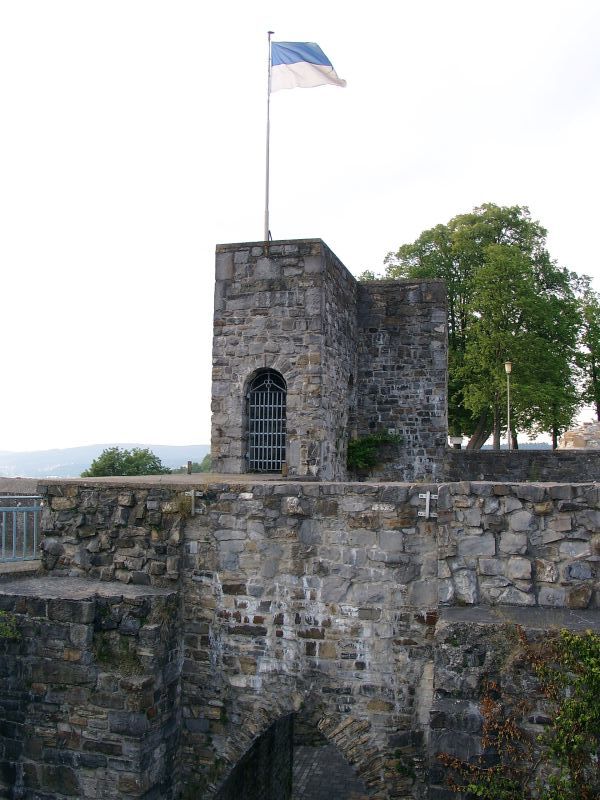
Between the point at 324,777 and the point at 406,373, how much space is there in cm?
799

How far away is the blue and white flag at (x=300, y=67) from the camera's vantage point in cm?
1432

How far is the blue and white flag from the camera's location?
1432cm

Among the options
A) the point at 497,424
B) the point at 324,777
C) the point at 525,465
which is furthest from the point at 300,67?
the point at 497,424

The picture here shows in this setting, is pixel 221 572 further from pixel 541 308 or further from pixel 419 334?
pixel 541 308

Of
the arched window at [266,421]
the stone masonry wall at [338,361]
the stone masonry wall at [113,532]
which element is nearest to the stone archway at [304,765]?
the stone masonry wall at [113,532]

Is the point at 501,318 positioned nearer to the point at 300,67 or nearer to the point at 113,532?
the point at 300,67

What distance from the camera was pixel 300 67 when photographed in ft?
47.1

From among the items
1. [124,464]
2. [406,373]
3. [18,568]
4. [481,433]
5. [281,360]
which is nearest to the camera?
[18,568]

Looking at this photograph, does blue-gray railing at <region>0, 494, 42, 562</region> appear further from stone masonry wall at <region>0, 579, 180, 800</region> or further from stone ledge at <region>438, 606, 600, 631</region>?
stone ledge at <region>438, 606, 600, 631</region>

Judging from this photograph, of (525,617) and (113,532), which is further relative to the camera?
(113,532)

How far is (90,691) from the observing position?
21.8 feet

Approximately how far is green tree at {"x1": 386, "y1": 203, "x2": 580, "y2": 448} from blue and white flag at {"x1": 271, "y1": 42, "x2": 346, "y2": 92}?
45.4 feet

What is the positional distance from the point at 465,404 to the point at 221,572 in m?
21.6

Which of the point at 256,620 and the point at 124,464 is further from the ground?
the point at 124,464
